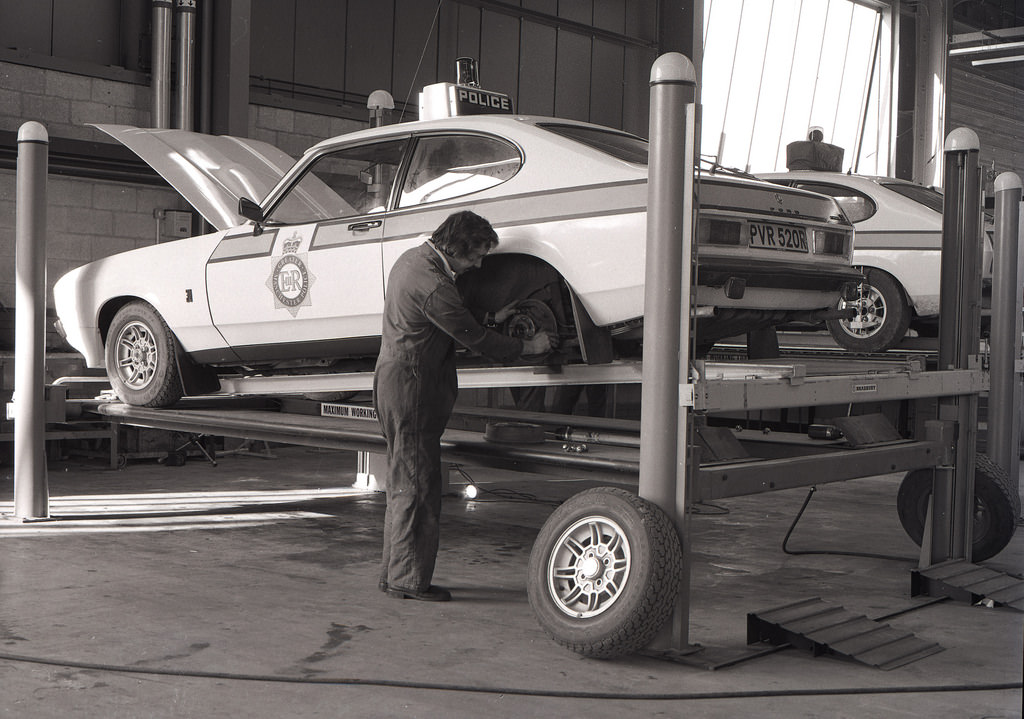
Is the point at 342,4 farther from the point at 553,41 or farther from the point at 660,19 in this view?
the point at 660,19

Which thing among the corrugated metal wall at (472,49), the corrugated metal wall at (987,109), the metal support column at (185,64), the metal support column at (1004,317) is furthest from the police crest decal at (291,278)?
the corrugated metal wall at (987,109)

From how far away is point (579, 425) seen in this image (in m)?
5.25

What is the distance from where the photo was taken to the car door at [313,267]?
529cm

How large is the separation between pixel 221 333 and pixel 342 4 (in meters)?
8.05

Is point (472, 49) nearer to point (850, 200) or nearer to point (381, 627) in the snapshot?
point (850, 200)

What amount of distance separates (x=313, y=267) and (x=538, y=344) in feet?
4.69

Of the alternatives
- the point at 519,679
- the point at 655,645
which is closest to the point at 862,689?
the point at 655,645

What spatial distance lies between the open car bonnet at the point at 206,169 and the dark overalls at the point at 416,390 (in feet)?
6.99

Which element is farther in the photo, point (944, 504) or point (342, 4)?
point (342, 4)

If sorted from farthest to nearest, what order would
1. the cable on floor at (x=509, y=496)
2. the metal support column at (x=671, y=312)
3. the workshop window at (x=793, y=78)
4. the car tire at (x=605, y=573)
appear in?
the workshop window at (x=793, y=78) → the cable on floor at (x=509, y=496) → the metal support column at (x=671, y=312) → the car tire at (x=605, y=573)

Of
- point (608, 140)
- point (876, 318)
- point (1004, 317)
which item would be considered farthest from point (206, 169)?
point (1004, 317)

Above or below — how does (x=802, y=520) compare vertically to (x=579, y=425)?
below

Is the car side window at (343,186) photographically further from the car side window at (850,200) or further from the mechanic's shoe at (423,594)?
the car side window at (850,200)

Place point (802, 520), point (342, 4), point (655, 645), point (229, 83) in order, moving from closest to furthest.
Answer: point (655, 645) < point (802, 520) < point (229, 83) < point (342, 4)
